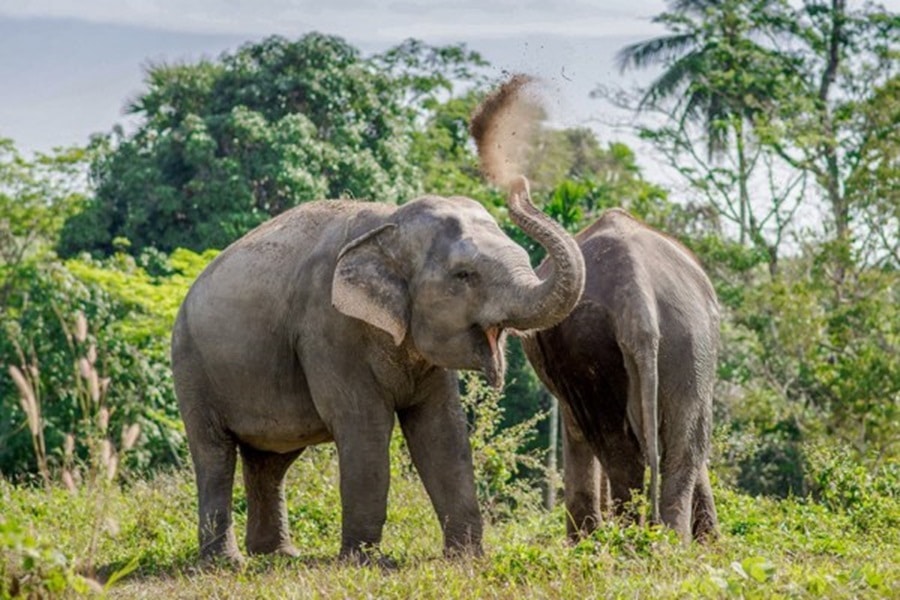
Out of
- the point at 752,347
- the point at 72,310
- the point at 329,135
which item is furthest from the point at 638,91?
the point at 72,310

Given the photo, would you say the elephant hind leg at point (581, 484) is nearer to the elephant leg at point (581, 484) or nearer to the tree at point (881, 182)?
the elephant leg at point (581, 484)

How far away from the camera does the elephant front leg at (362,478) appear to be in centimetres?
949

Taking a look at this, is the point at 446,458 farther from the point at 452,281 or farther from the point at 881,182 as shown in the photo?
the point at 881,182

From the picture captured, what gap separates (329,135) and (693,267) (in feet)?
71.1

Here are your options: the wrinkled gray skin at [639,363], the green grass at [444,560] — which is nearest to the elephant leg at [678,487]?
the wrinkled gray skin at [639,363]

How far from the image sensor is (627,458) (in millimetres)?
9602

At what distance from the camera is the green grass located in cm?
674

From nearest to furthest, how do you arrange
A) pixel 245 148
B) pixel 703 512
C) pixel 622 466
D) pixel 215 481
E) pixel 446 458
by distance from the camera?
pixel 622 466
pixel 446 458
pixel 703 512
pixel 215 481
pixel 245 148

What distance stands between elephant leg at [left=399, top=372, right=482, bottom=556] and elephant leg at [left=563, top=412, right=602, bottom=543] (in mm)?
707

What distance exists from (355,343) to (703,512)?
7.55ft

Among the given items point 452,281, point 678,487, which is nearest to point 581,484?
point 678,487

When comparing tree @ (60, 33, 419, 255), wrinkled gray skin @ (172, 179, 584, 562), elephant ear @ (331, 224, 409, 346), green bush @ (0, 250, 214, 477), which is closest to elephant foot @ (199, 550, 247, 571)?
wrinkled gray skin @ (172, 179, 584, 562)

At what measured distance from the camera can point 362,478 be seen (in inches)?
374

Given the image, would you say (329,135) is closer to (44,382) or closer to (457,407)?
(44,382)
